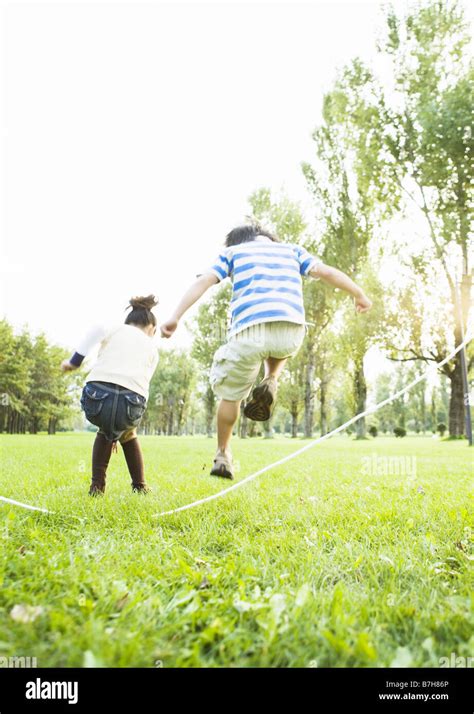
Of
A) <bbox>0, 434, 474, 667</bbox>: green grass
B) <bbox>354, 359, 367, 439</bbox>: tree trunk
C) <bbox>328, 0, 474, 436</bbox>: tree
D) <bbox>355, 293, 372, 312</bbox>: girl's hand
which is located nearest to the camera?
<bbox>0, 434, 474, 667</bbox>: green grass

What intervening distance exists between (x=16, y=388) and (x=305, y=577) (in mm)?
25596

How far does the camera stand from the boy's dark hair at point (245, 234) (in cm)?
342

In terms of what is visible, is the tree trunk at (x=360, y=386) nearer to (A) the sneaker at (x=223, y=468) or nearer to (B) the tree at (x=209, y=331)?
(B) the tree at (x=209, y=331)

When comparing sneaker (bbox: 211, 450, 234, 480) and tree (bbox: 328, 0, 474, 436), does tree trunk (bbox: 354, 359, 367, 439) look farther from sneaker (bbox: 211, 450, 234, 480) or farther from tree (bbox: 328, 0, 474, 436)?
sneaker (bbox: 211, 450, 234, 480)

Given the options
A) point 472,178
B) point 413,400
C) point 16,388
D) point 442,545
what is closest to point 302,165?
point 472,178

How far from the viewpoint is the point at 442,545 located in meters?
2.01

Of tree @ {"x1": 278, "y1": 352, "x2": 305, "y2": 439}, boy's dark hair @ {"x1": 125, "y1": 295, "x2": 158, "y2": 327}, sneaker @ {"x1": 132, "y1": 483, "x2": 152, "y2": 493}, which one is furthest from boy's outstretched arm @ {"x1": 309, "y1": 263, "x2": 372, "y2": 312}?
tree @ {"x1": 278, "y1": 352, "x2": 305, "y2": 439}

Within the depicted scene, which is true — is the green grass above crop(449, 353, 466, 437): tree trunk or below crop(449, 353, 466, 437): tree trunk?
below

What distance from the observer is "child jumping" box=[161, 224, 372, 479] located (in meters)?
2.96

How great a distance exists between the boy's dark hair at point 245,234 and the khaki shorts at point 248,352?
82 centimetres

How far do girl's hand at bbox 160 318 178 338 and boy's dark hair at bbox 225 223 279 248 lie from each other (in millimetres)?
1036

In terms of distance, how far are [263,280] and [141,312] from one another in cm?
93

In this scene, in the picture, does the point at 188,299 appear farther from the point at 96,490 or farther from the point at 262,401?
the point at 96,490

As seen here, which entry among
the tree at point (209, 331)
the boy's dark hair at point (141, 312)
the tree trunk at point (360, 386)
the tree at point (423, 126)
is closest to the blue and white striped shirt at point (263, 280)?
the boy's dark hair at point (141, 312)
